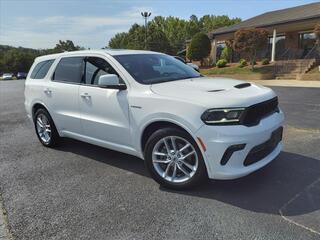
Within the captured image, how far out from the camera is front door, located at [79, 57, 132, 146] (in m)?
4.81

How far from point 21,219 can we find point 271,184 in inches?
113

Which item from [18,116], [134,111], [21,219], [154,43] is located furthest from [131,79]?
[154,43]

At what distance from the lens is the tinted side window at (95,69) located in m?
5.21

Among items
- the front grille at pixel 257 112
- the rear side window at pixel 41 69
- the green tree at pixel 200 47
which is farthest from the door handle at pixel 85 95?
the green tree at pixel 200 47

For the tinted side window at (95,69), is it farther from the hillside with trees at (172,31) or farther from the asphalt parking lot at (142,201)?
the hillside with trees at (172,31)

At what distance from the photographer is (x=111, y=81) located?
4.66 meters

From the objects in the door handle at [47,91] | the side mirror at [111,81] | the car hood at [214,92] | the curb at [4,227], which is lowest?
the curb at [4,227]

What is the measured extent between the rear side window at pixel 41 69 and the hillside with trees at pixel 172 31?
45.8 m

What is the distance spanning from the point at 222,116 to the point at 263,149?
715mm

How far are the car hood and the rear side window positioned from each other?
2707 millimetres

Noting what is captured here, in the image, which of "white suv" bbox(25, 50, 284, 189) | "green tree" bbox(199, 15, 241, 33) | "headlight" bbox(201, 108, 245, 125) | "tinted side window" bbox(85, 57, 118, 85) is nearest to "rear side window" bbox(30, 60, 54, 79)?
"white suv" bbox(25, 50, 284, 189)

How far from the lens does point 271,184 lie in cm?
439

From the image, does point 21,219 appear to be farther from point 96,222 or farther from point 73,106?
point 73,106

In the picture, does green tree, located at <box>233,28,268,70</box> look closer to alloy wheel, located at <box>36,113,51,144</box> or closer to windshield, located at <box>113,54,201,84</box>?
windshield, located at <box>113,54,201,84</box>
